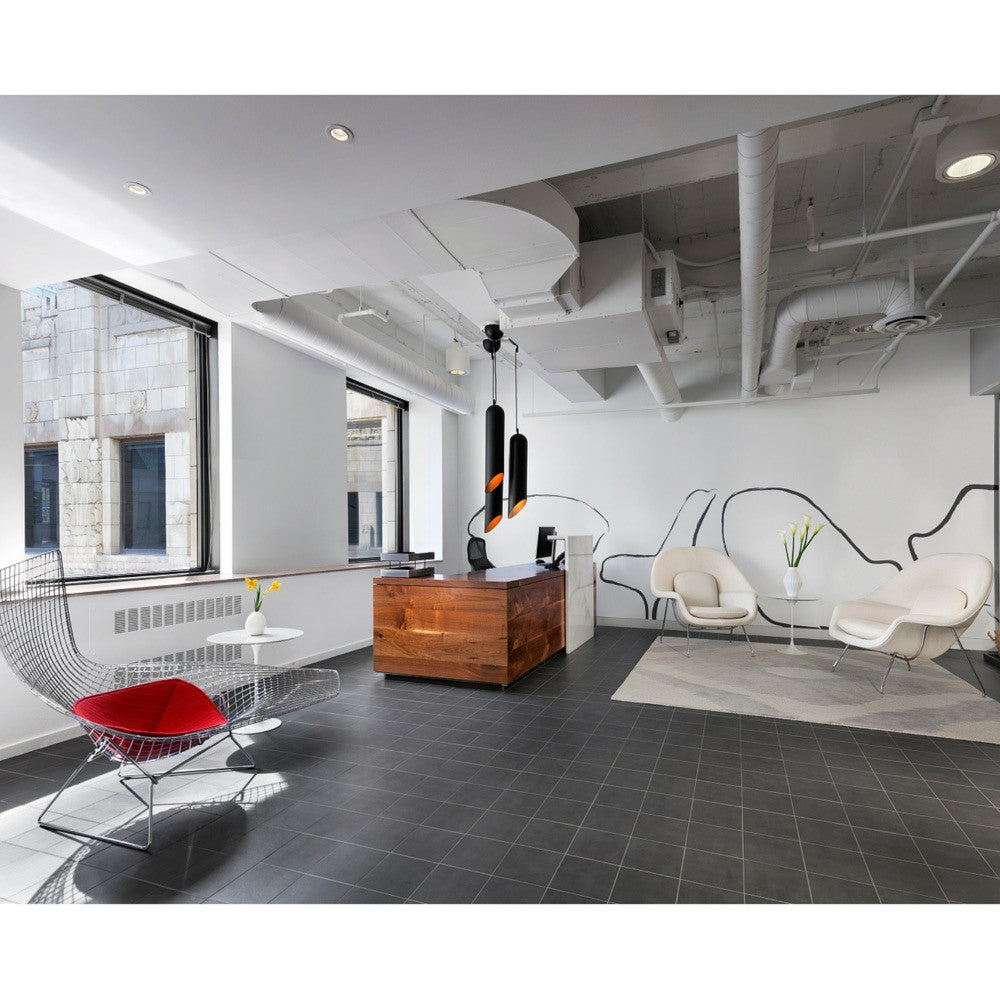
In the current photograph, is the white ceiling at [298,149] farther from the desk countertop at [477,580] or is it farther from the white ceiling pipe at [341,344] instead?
the desk countertop at [477,580]

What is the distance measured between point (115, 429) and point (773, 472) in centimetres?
709

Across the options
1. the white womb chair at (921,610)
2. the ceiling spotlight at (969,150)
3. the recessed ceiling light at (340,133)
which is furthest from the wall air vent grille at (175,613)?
the ceiling spotlight at (969,150)

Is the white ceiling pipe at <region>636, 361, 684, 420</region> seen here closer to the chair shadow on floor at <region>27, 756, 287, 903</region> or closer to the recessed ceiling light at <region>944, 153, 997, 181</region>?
the recessed ceiling light at <region>944, 153, 997, 181</region>

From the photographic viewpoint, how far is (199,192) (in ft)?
8.53

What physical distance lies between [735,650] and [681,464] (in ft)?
8.52

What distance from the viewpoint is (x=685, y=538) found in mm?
7949

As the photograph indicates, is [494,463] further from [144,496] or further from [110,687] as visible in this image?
[144,496]

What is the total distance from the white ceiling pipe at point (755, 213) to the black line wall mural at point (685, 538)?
10.6ft

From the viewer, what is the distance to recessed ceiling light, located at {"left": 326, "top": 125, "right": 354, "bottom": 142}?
215 cm

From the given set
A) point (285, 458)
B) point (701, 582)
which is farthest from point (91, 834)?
point (701, 582)

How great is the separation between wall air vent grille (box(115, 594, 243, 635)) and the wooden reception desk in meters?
1.19

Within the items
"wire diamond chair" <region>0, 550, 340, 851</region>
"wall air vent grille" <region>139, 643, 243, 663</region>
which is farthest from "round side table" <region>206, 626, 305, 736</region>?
"wall air vent grille" <region>139, 643, 243, 663</region>
